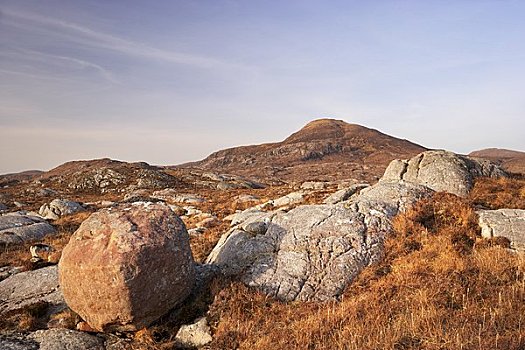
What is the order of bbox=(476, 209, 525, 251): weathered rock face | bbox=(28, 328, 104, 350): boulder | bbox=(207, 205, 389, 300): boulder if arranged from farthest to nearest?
1. bbox=(476, 209, 525, 251): weathered rock face
2. bbox=(207, 205, 389, 300): boulder
3. bbox=(28, 328, 104, 350): boulder

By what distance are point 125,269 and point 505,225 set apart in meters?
13.2

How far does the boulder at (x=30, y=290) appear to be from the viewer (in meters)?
13.5

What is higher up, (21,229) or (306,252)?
(306,252)

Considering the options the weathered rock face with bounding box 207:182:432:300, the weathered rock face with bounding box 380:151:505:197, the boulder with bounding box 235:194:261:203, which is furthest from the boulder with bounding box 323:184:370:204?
the boulder with bounding box 235:194:261:203

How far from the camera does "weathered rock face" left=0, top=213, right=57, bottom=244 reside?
25484mm

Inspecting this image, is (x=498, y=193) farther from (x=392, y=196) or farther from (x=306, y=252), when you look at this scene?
(x=306, y=252)

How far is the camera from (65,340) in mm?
10047

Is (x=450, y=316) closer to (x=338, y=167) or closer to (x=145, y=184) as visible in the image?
(x=145, y=184)

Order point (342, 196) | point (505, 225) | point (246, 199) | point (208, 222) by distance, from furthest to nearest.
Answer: point (246, 199) < point (208, 222) < point (342, 196) < point (505, 225)

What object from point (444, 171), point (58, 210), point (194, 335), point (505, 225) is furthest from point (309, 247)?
point (58, 210)

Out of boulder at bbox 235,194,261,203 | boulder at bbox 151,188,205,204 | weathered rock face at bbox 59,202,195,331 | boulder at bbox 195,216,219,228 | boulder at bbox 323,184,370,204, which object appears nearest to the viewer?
weathered rock face at bbox 59,202,195,331

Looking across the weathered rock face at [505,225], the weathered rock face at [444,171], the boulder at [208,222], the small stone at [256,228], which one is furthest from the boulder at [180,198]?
Result: the weathered rock face at [505,225]

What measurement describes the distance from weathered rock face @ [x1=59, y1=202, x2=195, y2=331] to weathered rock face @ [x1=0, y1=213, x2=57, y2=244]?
60.0ft

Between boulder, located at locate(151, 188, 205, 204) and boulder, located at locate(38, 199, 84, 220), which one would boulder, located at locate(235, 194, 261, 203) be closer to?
boulder, located at locate(151, 188, 205, 204)
